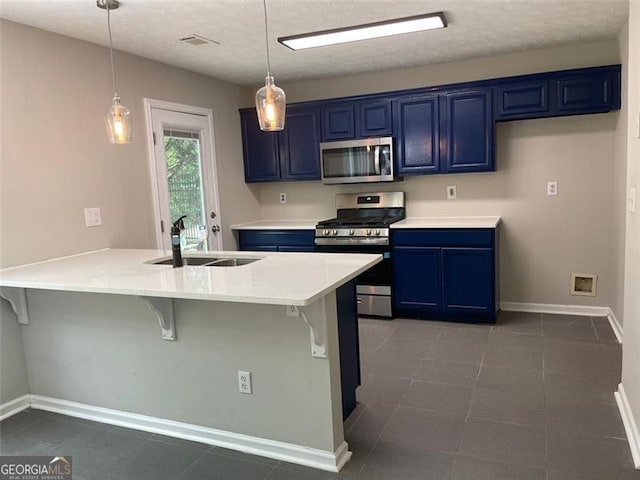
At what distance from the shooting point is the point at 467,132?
13.6 feet

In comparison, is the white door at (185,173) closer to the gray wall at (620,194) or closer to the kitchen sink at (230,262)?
the kitchen sink at (230,262)

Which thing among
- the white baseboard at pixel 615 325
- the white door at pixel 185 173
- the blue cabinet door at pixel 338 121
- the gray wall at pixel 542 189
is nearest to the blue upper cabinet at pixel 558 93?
the gray wall at pixel 542 189

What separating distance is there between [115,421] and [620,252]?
3.67 metres

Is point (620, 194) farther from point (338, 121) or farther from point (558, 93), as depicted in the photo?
point (338, 121)

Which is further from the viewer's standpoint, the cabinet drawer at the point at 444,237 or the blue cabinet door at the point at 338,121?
the blue cabinet door at the point at 338,121

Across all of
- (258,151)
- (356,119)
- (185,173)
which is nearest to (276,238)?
(258,151)

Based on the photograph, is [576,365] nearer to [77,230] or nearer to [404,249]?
[404,249]

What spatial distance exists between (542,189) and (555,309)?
1076 mm

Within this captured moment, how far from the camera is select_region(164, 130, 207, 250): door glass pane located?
4.04 meters

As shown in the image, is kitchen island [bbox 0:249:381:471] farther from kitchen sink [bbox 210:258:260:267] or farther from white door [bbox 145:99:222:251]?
white door [bbox 145:99:222:251]

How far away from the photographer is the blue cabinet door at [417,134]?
4.25 m

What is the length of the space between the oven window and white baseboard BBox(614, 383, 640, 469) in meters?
2.62

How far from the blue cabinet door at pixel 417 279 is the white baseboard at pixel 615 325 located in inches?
51.9

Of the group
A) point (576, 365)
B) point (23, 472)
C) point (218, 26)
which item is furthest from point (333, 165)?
point (23, 472)
